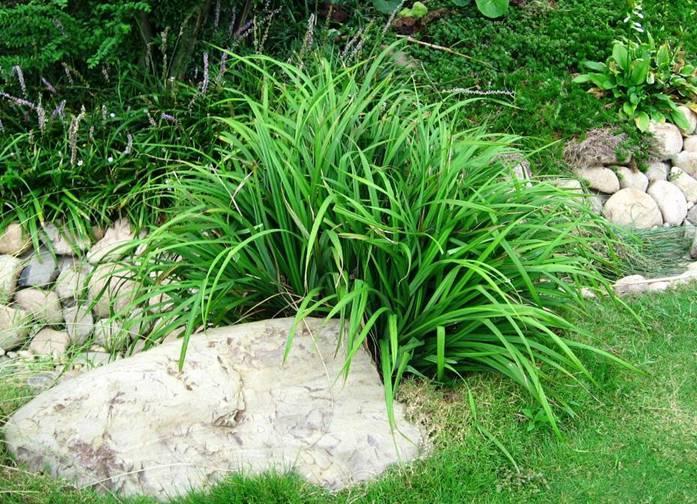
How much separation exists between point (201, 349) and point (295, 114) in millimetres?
1434

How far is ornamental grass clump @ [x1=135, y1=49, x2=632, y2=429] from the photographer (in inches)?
143

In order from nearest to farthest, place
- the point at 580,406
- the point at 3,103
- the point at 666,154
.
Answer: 1. the point at 580,406
2. the point at 3,103
3. the point at 666,154

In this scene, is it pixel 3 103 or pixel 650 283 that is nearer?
pixel 650 283

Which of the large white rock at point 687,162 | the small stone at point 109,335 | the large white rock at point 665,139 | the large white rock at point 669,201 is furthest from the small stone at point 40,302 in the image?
the large white rock at point 687,162

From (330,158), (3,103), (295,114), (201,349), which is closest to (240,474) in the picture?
(201,349)

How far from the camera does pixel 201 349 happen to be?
3.66 metres

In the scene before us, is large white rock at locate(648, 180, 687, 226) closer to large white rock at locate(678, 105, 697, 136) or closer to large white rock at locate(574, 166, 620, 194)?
large white rock at locate(574, 166, 620, 194)

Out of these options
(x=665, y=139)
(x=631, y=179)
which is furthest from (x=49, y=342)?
(x=665, y=139)

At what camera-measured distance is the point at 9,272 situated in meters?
5.16

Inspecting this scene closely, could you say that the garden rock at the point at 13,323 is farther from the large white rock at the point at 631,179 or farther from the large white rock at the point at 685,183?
the large white rock at the point at 685,183

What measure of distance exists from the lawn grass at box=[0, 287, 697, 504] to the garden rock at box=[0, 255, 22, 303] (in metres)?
1.54

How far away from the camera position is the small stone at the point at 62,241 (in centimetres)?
526

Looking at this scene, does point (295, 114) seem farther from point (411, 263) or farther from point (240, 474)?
point (240, 474)

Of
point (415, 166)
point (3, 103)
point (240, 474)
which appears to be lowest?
point (240, 474)
